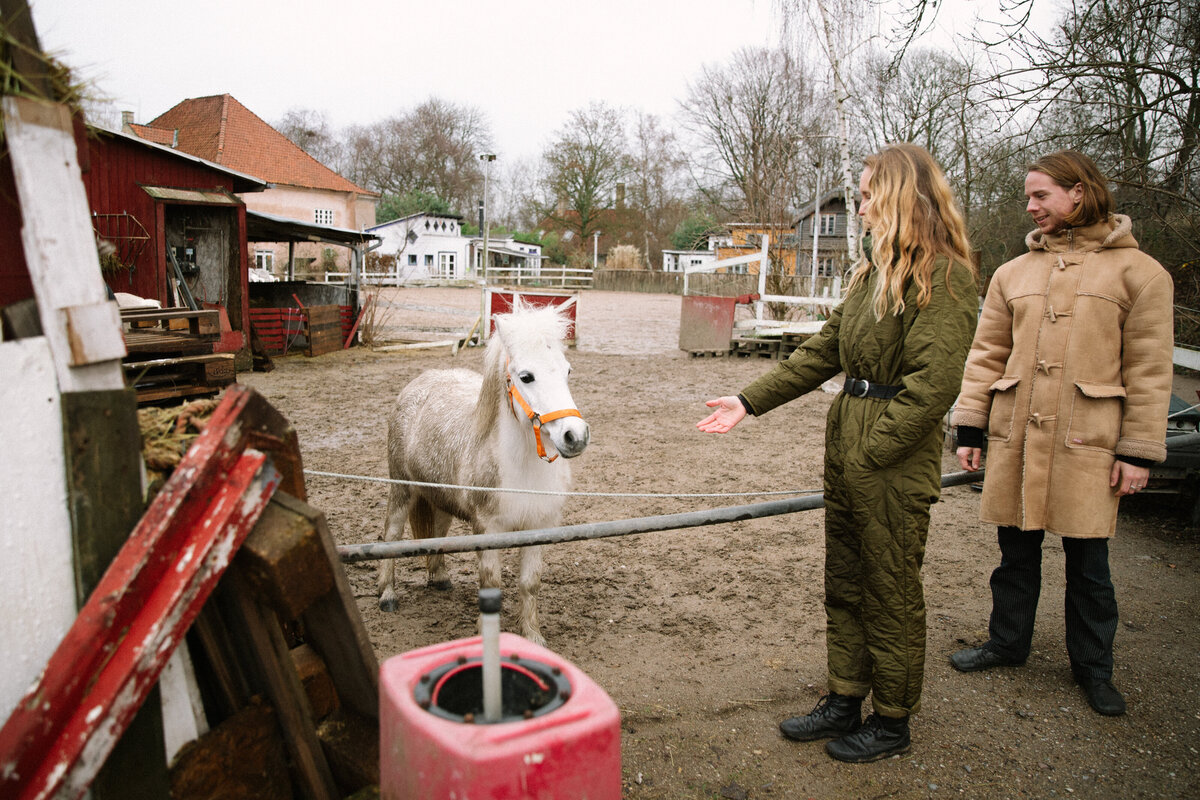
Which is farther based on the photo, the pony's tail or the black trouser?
the pony's tail

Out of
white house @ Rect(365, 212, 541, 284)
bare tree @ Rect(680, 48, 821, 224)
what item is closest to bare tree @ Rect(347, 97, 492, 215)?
white house @ Rect(365, 212, 541, 284)

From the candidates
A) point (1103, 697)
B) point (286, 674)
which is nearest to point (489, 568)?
point (286, 674)

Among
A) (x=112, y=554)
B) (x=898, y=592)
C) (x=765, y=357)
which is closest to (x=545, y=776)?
(x=112, y=554)

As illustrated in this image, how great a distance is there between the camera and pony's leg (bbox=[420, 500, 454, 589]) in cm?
421

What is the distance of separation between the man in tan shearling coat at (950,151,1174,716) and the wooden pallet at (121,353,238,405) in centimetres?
496

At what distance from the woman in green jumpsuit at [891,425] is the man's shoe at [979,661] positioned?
83 cm

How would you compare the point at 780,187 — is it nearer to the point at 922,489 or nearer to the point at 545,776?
the point at 922,489

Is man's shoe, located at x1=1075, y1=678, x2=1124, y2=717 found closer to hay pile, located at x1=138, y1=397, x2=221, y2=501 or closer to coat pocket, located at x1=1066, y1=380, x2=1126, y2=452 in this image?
coat pocket, located at x1=1066, y1=380, x2=1126, y2=452

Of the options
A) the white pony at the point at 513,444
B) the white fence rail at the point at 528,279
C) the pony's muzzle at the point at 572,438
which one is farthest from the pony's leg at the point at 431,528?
the white fence rail at the point at 528,279

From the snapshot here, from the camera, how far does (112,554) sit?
4.48 feet

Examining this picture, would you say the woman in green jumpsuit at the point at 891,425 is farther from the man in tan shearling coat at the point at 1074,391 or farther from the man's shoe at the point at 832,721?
the man in tan shearling coat at the point at 1074,391

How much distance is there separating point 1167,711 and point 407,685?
123 inches

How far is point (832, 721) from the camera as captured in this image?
2.65 m

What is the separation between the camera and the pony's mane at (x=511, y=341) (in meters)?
3.17
